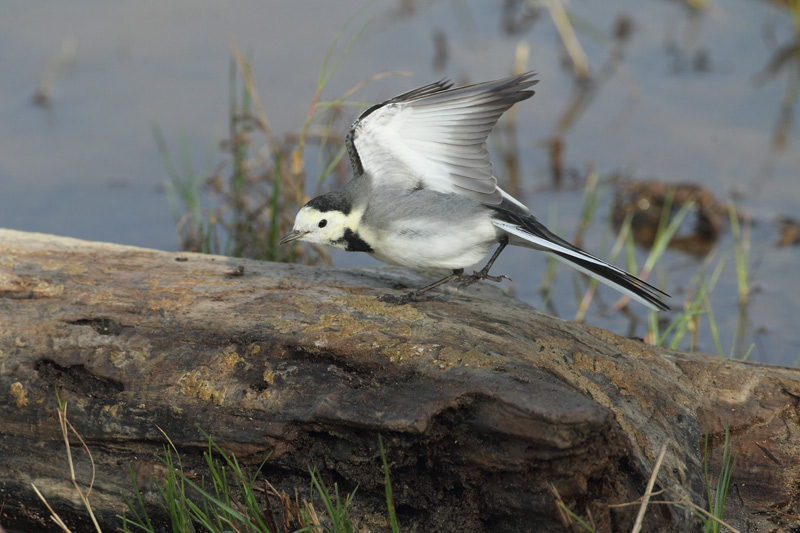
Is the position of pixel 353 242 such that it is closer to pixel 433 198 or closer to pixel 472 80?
pixel 433 198

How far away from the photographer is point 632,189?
7652 millimetres

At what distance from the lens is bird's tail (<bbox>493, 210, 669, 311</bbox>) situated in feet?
12.6

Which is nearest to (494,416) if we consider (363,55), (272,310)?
(272,310)

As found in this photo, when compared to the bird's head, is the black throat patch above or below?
below

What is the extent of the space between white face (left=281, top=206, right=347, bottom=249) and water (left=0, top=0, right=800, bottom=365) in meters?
2.47

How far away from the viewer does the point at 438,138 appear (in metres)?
4.11

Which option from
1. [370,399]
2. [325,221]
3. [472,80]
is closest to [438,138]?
[325,221]

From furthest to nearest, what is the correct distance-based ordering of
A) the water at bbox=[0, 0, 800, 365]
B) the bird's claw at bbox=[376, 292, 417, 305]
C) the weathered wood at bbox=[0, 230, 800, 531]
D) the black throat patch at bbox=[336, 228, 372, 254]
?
the water at bbox=[0, 0, 800, 365] < the black throat patch at bbox=[336, 228, 372, 254] < the bird's claw at bbox=[376, 292, 417, 305] < the weathered wood at bbox=[0, 230, 800, 531]

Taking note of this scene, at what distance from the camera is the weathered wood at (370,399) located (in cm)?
298

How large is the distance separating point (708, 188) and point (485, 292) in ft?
13.7

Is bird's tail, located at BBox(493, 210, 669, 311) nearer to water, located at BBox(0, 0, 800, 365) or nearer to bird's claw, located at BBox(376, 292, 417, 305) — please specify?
bird's claw, located at BBox(376, 292, 417, 305)

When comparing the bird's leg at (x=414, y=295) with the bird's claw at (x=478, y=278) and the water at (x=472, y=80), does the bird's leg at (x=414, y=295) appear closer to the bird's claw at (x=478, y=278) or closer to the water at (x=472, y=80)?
the bird's claw at (x=478, y=278)

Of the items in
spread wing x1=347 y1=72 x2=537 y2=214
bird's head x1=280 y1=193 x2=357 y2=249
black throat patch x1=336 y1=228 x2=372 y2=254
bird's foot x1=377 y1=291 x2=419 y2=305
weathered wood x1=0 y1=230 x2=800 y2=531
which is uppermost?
spread wing x1=347 y1=72 x2=537 y2=214

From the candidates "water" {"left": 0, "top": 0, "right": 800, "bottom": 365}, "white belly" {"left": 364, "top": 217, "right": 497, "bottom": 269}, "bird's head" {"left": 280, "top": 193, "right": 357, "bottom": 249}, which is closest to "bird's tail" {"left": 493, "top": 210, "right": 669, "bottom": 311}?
"white belly" {"left": 364, "top": 217, "right": 497, "bottom": 269}
